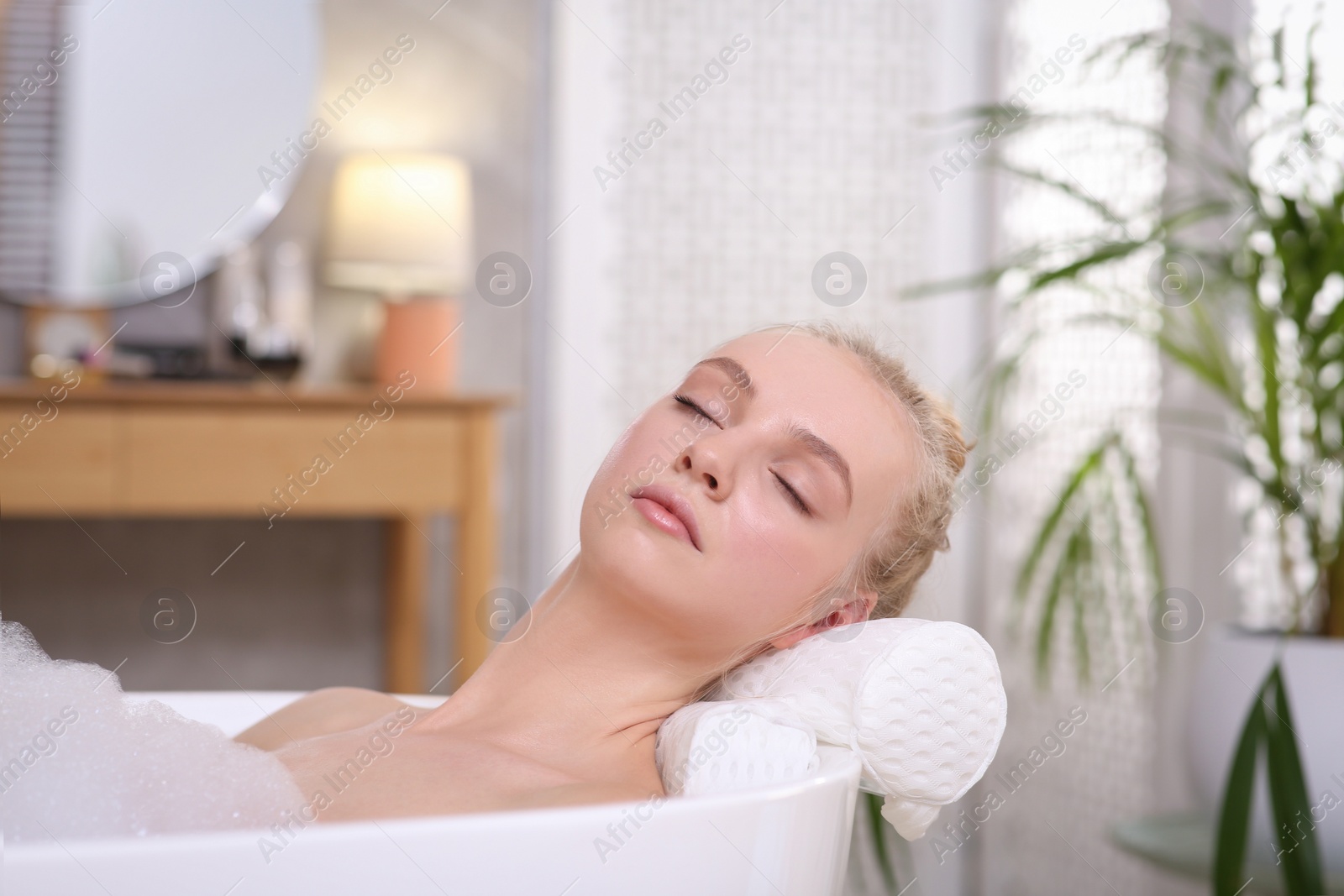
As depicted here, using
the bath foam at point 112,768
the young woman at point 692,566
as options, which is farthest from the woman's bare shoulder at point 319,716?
the bath foam at point 112,768

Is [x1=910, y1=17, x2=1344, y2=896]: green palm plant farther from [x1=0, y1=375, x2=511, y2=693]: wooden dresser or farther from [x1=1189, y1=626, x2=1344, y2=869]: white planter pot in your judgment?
[x1=0, y1=375, x2=511, y2=693]: wooden dresser

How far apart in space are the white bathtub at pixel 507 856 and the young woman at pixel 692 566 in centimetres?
12

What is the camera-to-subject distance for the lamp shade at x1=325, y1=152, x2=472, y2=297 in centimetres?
292

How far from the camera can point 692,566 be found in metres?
1.01

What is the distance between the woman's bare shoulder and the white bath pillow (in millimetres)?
362

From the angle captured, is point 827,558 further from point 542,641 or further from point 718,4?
point 718,4

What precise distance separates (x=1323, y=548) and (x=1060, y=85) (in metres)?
1.37

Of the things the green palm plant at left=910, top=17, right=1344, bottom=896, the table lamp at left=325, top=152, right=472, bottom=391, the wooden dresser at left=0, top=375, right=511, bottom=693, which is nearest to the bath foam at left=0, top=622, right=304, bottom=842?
the green palm plant at left=910, top=17, right=1344, bottom=896

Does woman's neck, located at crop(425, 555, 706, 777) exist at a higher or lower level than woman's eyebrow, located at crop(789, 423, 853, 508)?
lower

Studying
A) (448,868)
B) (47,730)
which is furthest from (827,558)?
(47,730)

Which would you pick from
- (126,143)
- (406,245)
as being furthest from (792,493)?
(126,143)

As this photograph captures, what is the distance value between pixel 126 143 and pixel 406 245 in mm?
702

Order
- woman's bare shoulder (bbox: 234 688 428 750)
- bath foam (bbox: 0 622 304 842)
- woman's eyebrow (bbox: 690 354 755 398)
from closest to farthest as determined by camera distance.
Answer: bath foam (bbox: 0 622 304 842) → woman's eyebrow (bbox: 690 354 755 398) → woman's bare shoulder (bbox: 234 688 428 750)

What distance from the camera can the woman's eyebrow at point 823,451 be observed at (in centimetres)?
106
